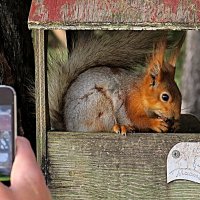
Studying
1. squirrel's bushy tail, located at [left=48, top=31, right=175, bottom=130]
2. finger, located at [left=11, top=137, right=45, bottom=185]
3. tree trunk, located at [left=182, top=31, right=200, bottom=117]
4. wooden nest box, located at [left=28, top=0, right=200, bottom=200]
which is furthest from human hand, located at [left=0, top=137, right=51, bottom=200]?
tree trunk, located at [left=182, top=31, right=200, bottom=117]

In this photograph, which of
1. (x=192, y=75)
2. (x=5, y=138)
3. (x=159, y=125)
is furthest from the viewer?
(x=192, y=75)

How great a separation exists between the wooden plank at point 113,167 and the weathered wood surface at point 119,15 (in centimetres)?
41

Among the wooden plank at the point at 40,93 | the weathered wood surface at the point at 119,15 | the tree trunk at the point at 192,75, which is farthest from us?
the tree trunk at the point at 192,75

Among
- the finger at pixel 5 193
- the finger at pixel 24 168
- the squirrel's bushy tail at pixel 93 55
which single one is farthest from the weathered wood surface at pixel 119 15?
the finger at pixel 5 193

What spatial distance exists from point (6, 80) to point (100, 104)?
389 millimetres

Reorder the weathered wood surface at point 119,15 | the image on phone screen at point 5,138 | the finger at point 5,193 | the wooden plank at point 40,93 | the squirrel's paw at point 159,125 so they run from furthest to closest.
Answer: the squirrel's paw at point 159,125 < the wooden plank at point 40,93 < the weathered wood surface at point 119,15 < the image on phone screen at point 5,138 < the finger at point 5,193

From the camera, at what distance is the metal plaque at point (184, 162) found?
7.48 feet

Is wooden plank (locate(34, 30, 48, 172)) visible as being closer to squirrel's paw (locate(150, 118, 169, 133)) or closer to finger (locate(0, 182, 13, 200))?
squirrel's paw (locate(150, 118, 169, 133))

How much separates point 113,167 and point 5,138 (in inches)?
46.5

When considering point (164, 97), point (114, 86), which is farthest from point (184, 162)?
point (114, 86)

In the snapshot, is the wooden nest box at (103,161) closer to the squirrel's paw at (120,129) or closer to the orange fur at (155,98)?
the squirrel's paw at (120,129)

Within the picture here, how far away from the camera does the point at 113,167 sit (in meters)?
2.32

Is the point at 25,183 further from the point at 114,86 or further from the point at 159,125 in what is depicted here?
the point at 114,86

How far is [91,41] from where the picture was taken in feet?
8.77
